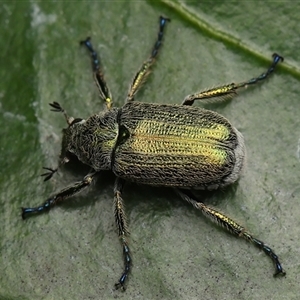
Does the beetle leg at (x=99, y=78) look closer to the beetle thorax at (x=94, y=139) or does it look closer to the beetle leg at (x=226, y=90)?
the beetle thorax at (x=94, y=139)

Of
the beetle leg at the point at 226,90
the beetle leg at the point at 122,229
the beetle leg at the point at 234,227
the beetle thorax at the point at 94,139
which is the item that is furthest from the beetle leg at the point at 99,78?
the beetle leg at the point at 234,227

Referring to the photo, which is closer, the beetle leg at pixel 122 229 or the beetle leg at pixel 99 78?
the beetle leg at pixel 122 229

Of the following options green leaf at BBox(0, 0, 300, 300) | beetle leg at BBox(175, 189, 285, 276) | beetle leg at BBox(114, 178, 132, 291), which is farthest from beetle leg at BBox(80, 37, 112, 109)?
beetle leg at BBox(175, 189, 285, 276)

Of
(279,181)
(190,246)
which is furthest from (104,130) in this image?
(279,181)

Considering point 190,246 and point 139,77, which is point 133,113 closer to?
point 139,77

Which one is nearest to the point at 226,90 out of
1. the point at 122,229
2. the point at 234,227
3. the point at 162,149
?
the point at 162,149

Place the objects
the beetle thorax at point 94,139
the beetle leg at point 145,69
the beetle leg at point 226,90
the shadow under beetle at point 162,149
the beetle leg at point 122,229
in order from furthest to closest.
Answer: the beetle leg at point 145,69 < the beetle leg at point 226,90 < the beetle thorax at point 94,139 < the beetle leg at point 122,229 < the shadow under beetle at point 162,149
